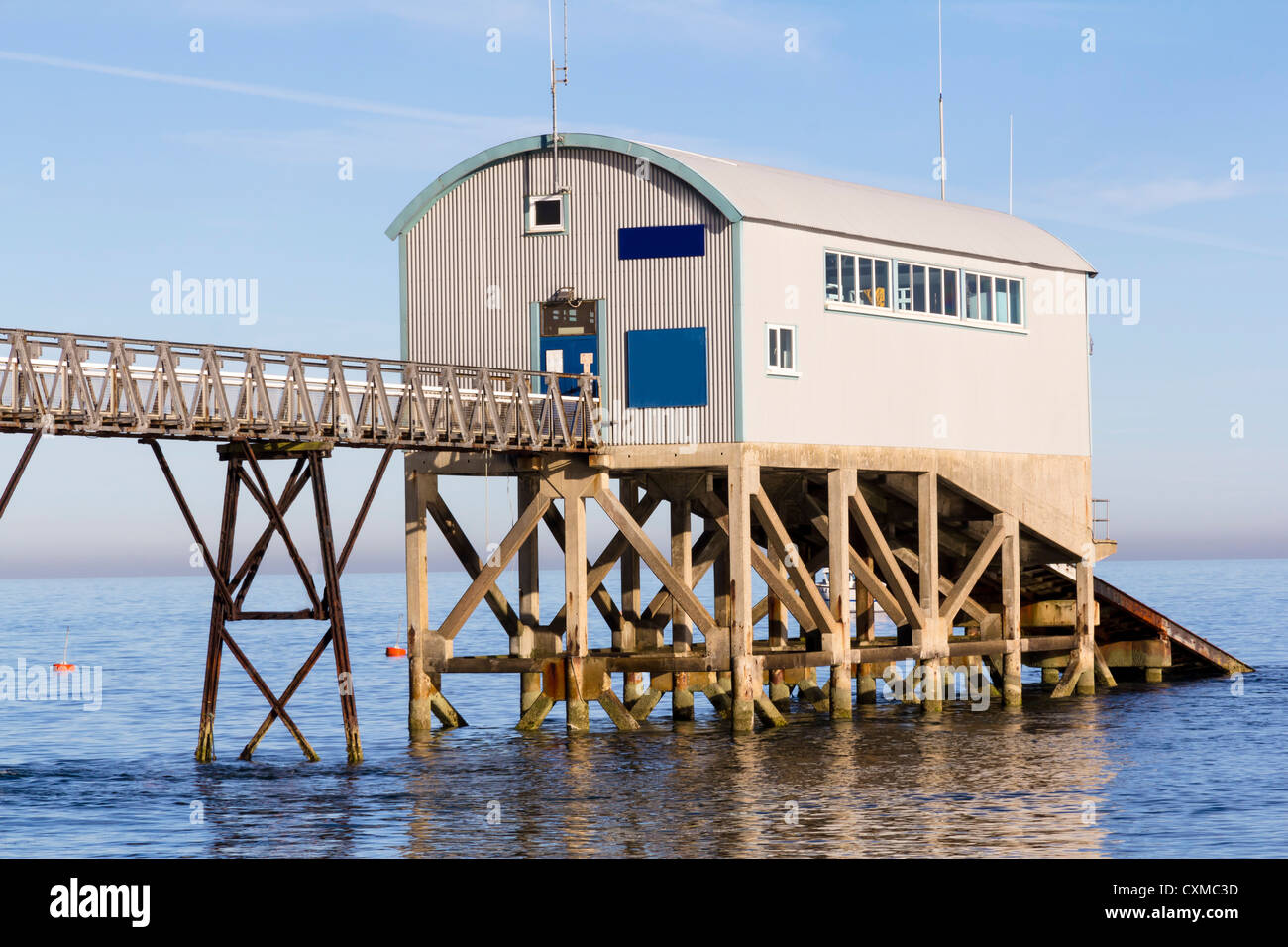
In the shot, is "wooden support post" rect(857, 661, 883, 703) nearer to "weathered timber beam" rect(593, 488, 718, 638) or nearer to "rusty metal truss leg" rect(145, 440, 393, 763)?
"weathered timber beam" rect(593, 488, 718, 638)

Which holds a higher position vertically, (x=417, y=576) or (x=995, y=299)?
(x=995, y=299)

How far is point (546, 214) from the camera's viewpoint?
39219mm

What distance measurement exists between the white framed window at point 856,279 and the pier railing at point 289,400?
5411 mm

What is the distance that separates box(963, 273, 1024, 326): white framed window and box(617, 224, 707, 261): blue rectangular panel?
27.6 feet

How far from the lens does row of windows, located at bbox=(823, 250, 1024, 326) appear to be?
39.8 meters

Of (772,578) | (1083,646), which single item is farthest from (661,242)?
(1083,646)

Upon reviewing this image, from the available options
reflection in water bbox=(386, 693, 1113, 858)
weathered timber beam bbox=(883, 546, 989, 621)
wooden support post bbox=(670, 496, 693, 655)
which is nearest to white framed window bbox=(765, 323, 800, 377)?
wooden support post bbox=(670, 496, 693, 655)

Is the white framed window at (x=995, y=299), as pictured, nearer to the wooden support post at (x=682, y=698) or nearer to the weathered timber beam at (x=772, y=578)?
the weathered timber beam at (x=772, y=578)

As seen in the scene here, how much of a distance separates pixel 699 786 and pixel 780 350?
10.2m

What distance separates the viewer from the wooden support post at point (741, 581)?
36.8 metres

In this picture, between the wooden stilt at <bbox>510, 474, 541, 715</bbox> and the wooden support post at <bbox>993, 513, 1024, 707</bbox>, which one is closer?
the wooden stilt at <bbox>510, 474, 541, 715</bbox>

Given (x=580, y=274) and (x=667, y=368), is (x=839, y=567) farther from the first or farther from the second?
(x=580, y=274)
